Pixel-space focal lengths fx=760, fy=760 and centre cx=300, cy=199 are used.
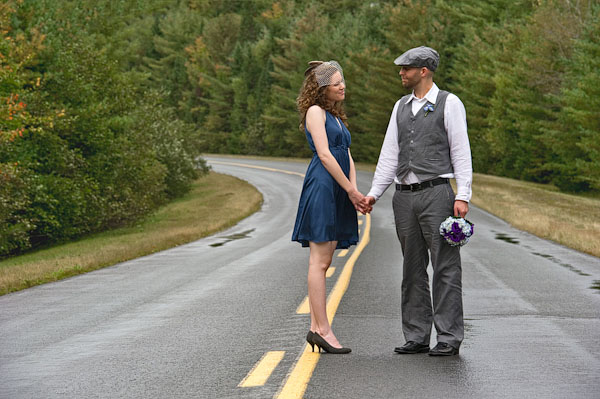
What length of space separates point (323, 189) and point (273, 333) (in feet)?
5.45

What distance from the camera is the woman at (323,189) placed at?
18.7 feet

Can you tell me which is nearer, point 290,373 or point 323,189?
point 290,373

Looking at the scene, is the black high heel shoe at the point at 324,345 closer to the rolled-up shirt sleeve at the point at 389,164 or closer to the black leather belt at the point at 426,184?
the rolled-up shirt sleeve at the point at 389,164

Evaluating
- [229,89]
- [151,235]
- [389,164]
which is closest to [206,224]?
[151,235]

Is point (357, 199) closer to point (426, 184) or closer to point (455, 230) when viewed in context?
point (426, 184)

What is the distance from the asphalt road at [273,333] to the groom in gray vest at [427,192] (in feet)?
0.95

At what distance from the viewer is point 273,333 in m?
6.76

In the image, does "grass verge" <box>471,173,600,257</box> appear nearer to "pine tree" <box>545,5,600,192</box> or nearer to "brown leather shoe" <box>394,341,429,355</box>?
"pine tree" <box>545,5,600,192</box>

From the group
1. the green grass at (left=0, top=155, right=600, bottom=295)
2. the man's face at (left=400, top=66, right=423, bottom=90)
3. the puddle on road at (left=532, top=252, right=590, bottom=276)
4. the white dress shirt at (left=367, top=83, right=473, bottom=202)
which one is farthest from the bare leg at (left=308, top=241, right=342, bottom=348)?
the puddle on road at (left=532, top=252, right=590, bottom=276)

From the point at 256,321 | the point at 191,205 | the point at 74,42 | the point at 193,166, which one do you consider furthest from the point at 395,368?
the point at 193,166

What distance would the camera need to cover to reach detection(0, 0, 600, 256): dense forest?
23.6 meters

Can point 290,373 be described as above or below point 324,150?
below

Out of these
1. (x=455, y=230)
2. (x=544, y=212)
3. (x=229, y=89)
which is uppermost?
(x=229, y=89)

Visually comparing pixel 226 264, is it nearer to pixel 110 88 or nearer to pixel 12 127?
pixel 12 127
